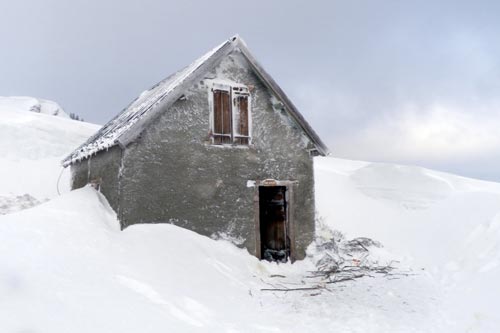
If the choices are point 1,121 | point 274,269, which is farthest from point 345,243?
point 1,121

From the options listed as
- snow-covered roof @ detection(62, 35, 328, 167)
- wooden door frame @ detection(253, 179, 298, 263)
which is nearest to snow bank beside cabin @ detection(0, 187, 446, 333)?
wooden door frame @ detection(253, 179, 298, 263)

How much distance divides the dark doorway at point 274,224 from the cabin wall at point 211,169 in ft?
1.26

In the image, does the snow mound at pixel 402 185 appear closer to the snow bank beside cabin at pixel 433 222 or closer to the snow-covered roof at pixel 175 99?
the snow bank beside cabin at pixel 433 222

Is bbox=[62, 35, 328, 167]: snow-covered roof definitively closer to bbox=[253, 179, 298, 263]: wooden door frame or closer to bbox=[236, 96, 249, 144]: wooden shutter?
bbox=[236, 96, 249, 144]: wooden shutter

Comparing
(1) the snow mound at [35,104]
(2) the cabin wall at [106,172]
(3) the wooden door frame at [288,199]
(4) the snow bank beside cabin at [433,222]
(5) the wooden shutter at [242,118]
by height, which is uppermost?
(1) the snow mound at [35,104]

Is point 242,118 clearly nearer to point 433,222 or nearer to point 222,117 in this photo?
point 222,117

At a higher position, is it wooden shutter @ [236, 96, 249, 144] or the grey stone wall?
wooden shutter @ [236, 96, 249, 144]

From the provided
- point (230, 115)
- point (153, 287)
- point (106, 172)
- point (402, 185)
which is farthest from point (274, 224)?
point (402, 185)

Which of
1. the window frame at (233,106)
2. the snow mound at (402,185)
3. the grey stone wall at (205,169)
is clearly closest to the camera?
the grey stone wall at (205,169)

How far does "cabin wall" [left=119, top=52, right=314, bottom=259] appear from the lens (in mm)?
9180

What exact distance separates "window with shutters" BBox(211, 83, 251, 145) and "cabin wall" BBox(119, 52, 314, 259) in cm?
20

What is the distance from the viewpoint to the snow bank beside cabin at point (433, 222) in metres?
7.73

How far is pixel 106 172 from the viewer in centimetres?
992

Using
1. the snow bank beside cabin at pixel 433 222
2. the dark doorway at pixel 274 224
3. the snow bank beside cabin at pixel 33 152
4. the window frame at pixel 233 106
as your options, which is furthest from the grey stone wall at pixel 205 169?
the snow bank beside cabin at pixel 33 152
